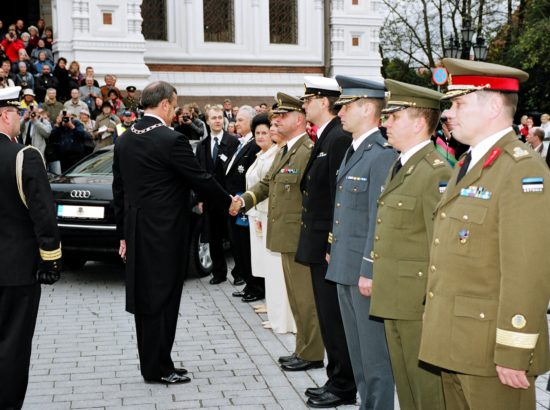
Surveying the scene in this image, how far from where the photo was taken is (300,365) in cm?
628

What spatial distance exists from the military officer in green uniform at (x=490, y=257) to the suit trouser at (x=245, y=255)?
550 cm

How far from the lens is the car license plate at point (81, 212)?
927cm

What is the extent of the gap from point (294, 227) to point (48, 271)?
2089 millimetres

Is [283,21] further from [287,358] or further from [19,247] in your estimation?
[19,247]

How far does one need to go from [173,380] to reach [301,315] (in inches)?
43.2

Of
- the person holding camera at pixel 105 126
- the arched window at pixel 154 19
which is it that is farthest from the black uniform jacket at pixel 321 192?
the arched window at pixel 154 19

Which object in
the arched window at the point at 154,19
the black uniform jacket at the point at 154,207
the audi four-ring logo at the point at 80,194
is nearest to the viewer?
the black uniform jacket at the point at 154,207

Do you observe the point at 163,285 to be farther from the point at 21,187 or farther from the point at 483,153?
the point at 483,153

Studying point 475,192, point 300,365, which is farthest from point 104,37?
point 475,192

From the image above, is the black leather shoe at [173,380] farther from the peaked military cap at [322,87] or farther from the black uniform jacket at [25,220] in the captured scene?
the peaked military cap at [322,87]

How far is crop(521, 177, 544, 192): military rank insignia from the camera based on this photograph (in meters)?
3.16

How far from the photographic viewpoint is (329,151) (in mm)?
5480

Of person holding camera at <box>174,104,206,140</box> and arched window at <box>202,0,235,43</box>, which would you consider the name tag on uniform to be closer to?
person holding camera at <box>174,104,206,140</box>

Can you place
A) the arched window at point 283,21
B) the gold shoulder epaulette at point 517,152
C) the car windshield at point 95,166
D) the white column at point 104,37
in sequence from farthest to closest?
1. the arched window at point 283,21
2. the white column at point 104,37
3. the car windshield at point 95,166
4. the gold shoulder epaulette at point 517,152
